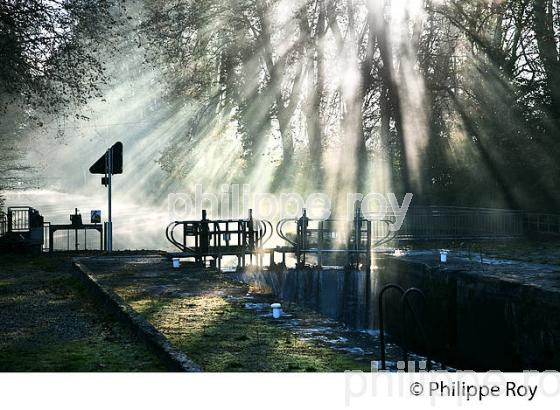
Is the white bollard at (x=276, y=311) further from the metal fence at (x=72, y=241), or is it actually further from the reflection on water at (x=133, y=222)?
the reflection on water at (x=133, y=222)

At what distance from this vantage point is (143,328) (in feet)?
34.1

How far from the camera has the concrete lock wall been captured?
50.4 ft

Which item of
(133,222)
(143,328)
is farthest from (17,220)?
(143,328)

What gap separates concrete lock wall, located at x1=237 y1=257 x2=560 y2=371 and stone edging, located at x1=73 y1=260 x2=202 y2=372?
2672 mm

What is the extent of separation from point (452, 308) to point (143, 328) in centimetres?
1022

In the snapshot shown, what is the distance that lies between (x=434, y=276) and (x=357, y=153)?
43.0 ft

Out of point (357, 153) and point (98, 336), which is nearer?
point (98, 336)

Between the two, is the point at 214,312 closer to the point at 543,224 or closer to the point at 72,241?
the point at 543,224

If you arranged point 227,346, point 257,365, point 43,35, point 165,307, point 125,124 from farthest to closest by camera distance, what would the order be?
point 125,124, point 43,35, point 165,307, point 227,346, point 257,365

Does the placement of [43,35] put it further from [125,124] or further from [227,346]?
[125,124]

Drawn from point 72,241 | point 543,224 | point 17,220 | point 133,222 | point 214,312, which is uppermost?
point 133,222
